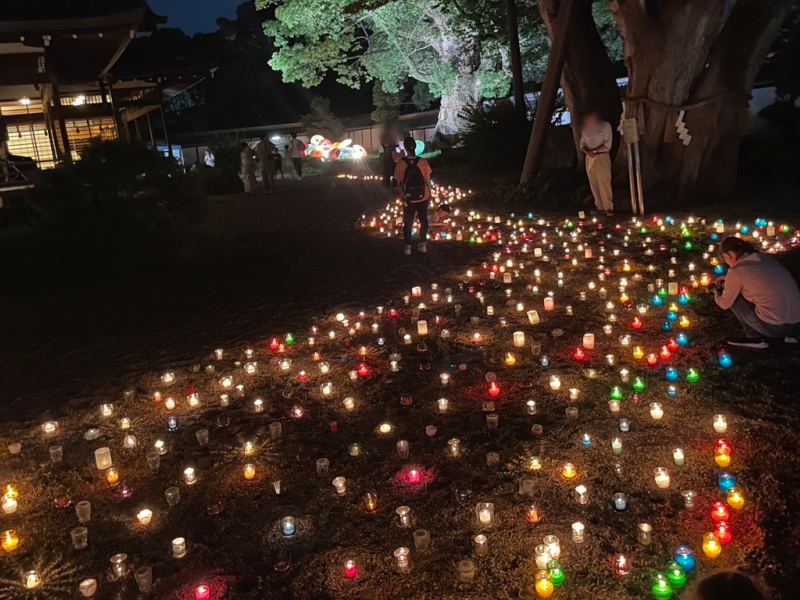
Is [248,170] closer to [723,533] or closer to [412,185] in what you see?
[412,185]

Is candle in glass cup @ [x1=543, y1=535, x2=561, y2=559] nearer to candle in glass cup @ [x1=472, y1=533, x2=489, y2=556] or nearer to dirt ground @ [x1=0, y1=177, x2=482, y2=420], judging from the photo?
candle in glass cup @ [x1=472, y1=533, x2=489, y2=556]

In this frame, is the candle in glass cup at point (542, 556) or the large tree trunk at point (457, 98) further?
the large tree trunk at point (457, 98)

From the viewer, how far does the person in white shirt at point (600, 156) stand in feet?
36.4

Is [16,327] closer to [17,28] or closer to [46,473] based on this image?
[46,473]

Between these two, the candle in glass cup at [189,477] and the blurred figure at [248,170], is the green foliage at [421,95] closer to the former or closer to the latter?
the blurred figure at [248,170]

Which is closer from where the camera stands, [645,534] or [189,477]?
[645,534]

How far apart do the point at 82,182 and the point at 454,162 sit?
1232cm

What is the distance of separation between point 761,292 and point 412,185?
531 cm

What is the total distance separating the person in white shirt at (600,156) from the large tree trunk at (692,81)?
Answer: 0.70m

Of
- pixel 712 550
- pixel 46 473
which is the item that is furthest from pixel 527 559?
pixel 46 473

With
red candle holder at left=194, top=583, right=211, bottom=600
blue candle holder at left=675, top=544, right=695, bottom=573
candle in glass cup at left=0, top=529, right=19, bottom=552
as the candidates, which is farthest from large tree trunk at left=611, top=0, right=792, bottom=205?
candle in glass cup at left=0, top=529, right=19, bottom=552

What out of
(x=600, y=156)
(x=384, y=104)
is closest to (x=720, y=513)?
(x=600, y=156)

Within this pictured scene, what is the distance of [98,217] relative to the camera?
31.9 ft

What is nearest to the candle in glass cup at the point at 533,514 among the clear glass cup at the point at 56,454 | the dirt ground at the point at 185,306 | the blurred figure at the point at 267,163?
the clear glass cup at the point at 56,454
